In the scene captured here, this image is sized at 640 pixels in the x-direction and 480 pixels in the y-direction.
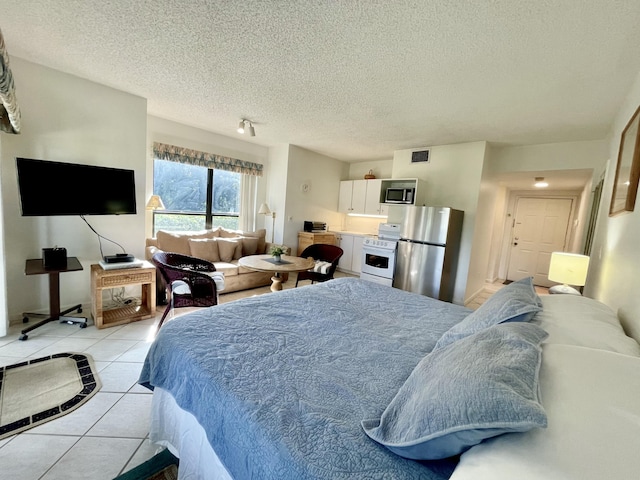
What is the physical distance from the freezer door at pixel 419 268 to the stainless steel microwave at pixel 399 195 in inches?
30.0

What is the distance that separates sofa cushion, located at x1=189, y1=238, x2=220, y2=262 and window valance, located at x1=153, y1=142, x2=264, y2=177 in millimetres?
1309

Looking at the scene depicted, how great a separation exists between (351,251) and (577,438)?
535cm

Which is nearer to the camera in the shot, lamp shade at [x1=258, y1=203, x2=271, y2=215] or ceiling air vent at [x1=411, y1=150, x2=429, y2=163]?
ceiling air vent at [x1=411, y1=150, x2=429, y2=163]

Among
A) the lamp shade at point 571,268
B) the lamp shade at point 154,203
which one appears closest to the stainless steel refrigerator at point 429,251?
the lamp shade at point 571,268

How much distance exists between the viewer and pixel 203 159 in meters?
4.53

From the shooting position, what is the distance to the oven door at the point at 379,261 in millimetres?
4512

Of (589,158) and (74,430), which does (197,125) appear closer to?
(74,430)

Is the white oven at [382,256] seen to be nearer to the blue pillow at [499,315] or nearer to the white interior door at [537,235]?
the blue pillow at [499,315]

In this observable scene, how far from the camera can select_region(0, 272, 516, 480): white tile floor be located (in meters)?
1.35

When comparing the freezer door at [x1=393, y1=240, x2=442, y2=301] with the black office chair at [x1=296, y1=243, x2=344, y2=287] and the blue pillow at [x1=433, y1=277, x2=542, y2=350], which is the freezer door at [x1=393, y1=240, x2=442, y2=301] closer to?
the black office chair at [x1=296, y1=243, x2=344, y2=287]

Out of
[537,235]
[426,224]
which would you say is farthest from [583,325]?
[537,235]

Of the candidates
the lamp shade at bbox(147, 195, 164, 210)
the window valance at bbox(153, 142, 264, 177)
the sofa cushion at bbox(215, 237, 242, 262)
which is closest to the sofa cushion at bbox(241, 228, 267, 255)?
the sofa cushion at bbox(215, 237, 242, 262)

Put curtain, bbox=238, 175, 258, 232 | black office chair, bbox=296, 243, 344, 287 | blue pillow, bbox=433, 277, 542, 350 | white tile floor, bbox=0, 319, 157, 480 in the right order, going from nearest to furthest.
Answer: blue pillow, bbox=433, 277, 542, 350 → white tile floor, bbox=0, 319, 157, 480 → black office chair, bbox=296, 243, 344, 287 → curtain, bbox=238, 175, 258, 232

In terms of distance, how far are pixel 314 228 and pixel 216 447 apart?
4.73 metres
